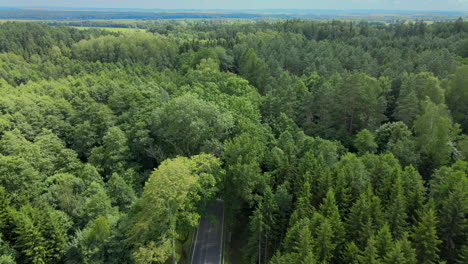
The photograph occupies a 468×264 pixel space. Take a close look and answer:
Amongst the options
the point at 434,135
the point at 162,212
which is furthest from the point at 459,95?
the point at 162,212

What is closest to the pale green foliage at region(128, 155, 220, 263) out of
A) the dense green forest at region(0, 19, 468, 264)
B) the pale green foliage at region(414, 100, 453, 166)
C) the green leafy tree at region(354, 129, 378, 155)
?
the dense green forest at region(0, 19, 468, 264)

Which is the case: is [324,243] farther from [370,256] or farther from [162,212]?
[162,212]

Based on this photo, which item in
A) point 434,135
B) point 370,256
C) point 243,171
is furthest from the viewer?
point 434,135

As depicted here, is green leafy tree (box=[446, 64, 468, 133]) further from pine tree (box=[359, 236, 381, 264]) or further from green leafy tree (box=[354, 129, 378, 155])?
pine tree (box=[359, 236, 381, 264])

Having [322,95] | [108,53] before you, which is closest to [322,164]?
[322,95]

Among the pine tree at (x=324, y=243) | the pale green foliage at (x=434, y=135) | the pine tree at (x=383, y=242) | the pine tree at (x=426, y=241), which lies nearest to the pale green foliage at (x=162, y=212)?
the pine tree at (x=324, y=243)

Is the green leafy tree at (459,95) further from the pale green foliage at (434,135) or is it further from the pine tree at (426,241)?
the pine tree at (426,241)

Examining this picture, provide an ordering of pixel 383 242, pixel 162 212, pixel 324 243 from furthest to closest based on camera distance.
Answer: pixel 162 212, pixel 324 243, pixel 383 242
